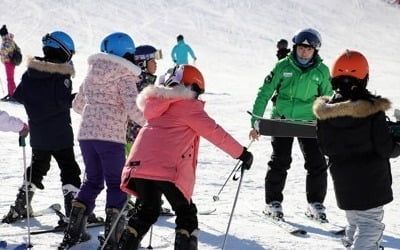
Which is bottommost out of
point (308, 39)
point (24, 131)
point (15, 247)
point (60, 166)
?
point (15, 247)

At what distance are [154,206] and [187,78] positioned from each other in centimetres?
91

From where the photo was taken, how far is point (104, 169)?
15.8 ft

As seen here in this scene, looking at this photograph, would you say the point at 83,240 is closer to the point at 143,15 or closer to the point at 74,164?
the point at 74,164

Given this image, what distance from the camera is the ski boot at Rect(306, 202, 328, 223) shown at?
6161mm

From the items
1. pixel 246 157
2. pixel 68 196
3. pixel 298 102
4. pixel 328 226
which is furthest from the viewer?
pixel 298 102

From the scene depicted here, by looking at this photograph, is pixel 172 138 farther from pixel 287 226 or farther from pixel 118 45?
pixel 287 226

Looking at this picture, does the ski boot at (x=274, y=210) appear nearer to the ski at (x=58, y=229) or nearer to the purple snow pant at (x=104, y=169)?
the ski at (x=58, y=229)

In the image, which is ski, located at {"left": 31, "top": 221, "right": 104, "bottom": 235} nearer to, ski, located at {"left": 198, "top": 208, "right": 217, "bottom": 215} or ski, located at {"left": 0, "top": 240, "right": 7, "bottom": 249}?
ski, located at {"left": 0, "top": 240, "right": 7, "bottom": 249}

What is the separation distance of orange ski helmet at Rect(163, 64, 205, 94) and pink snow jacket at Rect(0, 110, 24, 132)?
1.26 meters

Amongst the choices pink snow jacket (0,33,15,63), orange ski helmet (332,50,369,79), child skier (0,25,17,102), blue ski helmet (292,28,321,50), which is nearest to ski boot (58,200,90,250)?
orange ski helmet (332,50,369,79)

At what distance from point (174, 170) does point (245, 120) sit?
8926mm

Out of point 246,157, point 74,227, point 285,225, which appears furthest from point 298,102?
point 74,227

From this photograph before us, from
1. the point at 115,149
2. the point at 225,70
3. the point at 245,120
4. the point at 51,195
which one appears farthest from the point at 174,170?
the point at 225,70

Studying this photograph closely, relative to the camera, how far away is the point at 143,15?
36844 mm
